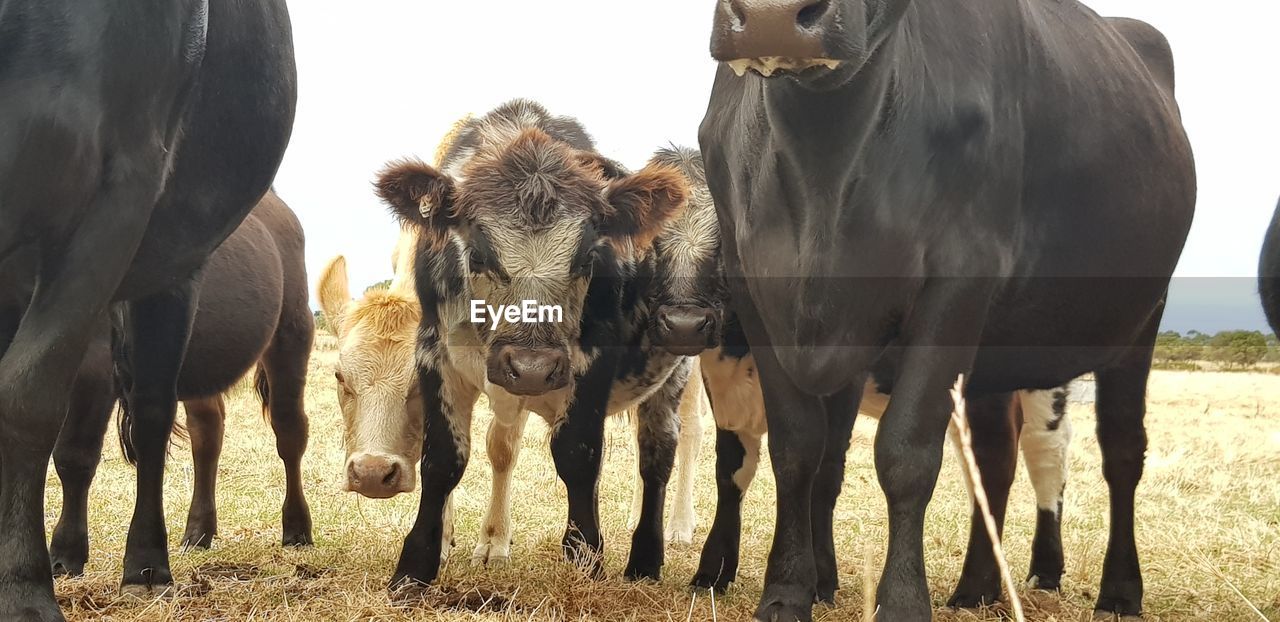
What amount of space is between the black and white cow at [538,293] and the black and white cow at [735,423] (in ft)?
0.82

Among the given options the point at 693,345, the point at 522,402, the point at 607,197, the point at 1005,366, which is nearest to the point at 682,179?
the point at 607,197

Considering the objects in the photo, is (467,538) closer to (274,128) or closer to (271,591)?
(271,591)

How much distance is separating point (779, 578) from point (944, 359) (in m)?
1.07

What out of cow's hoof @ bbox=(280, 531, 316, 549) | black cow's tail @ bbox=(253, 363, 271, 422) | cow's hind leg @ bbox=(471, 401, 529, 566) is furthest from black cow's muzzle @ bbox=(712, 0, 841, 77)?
black cow's tail @ bbox=(253, 363, 271, 422)

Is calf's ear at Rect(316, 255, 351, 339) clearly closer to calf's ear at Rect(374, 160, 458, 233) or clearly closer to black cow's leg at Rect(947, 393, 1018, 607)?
calf's ear at Rect(374, 160, 458, 233)

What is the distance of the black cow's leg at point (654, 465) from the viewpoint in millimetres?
5438

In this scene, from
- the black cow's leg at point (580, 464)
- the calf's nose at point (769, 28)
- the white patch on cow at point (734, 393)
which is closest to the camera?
the calf's nose at point (769, 28)

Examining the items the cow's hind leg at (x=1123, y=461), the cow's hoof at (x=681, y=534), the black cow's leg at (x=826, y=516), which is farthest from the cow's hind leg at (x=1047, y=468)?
the cow's hoof at (x=681, y=534)

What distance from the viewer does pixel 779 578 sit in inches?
164

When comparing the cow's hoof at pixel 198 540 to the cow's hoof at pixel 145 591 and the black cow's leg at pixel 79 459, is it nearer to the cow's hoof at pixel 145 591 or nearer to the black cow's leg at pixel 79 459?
the black cow's leg at pixel 79 459

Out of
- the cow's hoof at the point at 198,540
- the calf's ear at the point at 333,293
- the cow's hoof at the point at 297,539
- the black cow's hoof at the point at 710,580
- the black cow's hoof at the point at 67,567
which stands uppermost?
the calf's ear at the point at 333,293

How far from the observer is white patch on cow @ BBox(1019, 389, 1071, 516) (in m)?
5.76

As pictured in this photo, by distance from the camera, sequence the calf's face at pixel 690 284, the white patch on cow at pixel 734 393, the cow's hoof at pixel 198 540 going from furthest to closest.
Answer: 1. the cow's hoof at pixel 198 540
2. the white patch on cow at pixel 734 393
3. the calf's face at pixel 690 284

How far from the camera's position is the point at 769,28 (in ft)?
9.41
